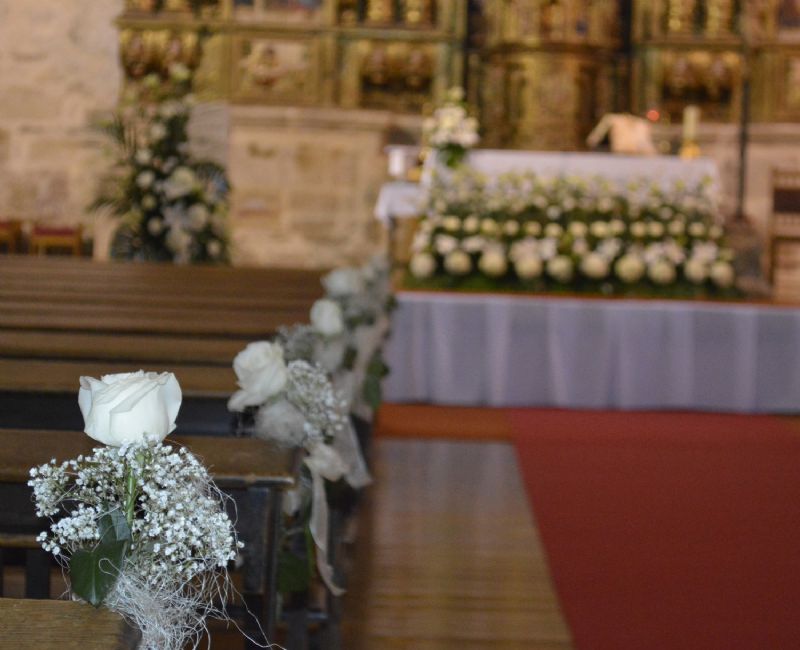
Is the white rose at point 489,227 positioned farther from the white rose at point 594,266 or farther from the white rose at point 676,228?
the white rose at point 676,228

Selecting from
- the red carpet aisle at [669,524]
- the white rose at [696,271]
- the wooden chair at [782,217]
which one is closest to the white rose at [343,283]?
the red carpet aisle at [669,524]

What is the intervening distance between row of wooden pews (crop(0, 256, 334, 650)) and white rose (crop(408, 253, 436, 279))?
3.75ft

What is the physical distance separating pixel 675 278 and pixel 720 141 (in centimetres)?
398

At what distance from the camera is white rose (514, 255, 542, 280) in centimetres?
765

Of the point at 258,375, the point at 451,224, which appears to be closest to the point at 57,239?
the point at 451,224

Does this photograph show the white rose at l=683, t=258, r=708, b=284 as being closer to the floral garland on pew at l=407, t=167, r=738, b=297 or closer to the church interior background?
the floral garland on pew at l=407, t=167, r=738, b=297

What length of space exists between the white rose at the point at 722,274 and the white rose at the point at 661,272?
0.76 ft

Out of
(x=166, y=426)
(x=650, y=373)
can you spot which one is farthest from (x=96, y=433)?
(x=650, y=373)

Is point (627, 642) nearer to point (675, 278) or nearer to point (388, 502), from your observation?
point (388, 502)

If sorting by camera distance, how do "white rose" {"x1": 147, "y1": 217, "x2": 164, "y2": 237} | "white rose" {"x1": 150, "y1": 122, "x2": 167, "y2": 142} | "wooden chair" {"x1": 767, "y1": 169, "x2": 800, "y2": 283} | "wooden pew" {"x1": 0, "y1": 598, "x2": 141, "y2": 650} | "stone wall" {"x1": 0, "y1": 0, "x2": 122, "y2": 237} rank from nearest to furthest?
"wooden pew" {"x1": 0, "y1": 598, "x2": 141, "y2": 650} → "white rose" {"x1": 150, "y1": 122, "x2": 167, "y2": 142} → "white rose" {"x1": 147, "y1": 217, "x2": 164, "y2": 237} → "wooden chair" {"x1": 767, "y1": 169, "x2": 800, "y2": 283} → "stone wall" {"x1": 0, "y1": 0, "x2": 122, "y2": 237}

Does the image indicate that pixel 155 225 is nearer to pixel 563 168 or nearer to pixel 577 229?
pixel 577 229

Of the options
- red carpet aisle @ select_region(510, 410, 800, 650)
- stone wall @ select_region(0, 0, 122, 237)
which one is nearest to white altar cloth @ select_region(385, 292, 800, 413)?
red carpet aisle @ select_region(510, 410, 800, 650)

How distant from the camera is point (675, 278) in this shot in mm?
7871

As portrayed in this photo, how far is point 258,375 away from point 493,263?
17.3 feet
